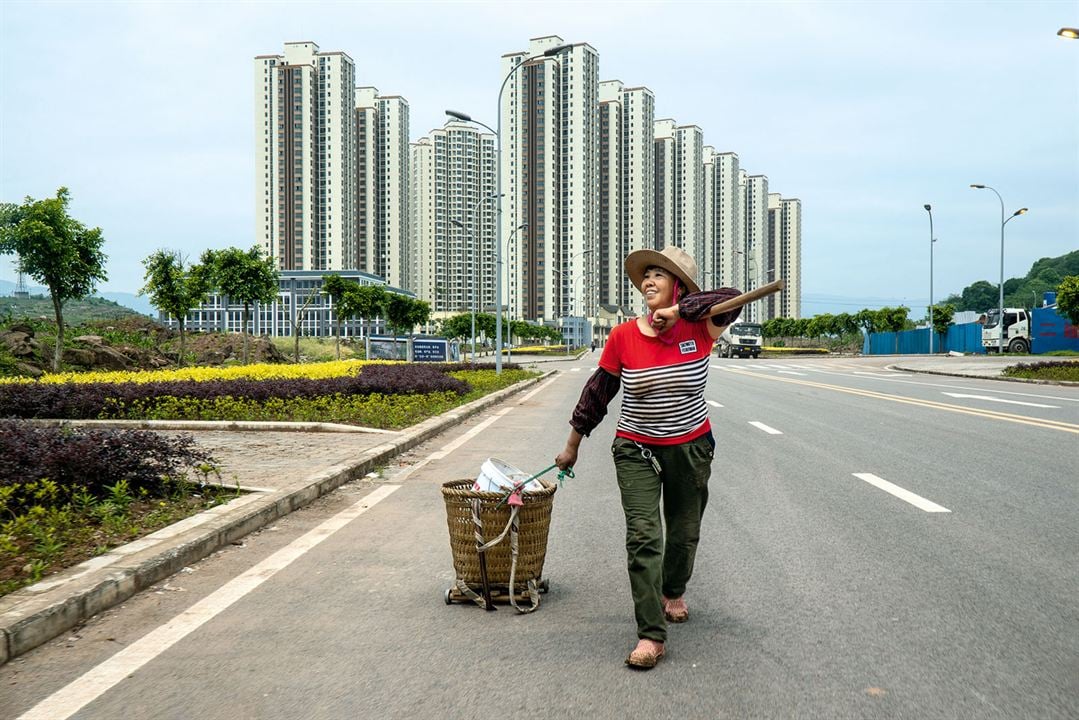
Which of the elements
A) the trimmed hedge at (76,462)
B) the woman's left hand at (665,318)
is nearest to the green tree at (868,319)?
the trimmed hedge at (76,462)

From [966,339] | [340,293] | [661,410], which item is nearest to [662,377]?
[661,410]

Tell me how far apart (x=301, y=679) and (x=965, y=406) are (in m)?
15.2

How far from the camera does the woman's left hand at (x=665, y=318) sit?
12.0 feet

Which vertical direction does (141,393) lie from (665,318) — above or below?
below

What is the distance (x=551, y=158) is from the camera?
366ft

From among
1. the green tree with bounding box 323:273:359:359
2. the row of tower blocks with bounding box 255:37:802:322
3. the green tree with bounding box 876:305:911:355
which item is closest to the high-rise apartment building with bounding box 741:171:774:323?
the row of tower blocks with bounding box 255:37:802:322

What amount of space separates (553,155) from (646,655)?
368ft

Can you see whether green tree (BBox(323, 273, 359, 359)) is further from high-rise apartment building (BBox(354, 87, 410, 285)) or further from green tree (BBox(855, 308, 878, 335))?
high-rise apartment building (BBox(354, 87, 410, 285))

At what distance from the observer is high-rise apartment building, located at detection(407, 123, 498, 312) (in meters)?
111

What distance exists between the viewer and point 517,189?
356 ft

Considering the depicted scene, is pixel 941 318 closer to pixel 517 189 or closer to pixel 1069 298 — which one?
pixel 1069 298

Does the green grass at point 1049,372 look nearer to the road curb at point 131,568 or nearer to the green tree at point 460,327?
the road curb at point 131,568

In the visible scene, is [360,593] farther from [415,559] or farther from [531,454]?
[531,454]

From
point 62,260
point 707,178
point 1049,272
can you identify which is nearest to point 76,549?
point 62,260
